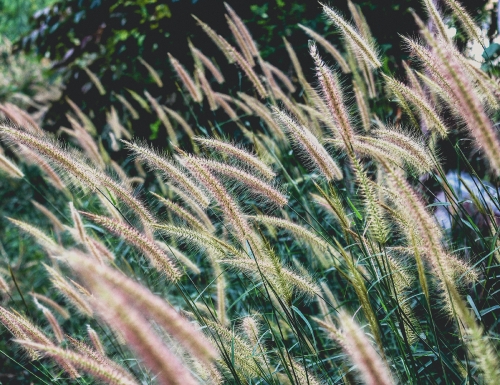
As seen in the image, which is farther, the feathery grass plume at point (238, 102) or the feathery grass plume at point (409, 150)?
the feathery grass plume at point (238, 102)

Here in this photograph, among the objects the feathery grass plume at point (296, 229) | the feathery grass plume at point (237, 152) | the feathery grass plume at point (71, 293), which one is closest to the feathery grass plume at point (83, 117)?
the feathery grass plume at point (71, 293)

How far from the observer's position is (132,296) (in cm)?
68

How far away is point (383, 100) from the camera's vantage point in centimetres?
366

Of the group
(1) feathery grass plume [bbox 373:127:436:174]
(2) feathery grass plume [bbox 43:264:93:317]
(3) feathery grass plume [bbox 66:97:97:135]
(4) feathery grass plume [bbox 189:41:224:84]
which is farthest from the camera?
(3) feathery grass plume [bbox 66:97:97:135]

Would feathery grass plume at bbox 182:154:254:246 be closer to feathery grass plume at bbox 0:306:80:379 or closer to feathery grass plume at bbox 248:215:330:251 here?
feathery grass plume at bbox 248:215:330:251

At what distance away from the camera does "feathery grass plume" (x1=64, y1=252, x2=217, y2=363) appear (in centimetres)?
65

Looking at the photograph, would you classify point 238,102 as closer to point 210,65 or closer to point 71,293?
point 210,65

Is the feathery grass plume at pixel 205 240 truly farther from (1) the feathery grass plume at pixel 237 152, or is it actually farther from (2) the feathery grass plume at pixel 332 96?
(2) the feathery grass plume at pixel 332 96

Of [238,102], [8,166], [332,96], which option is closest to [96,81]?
[238,102]

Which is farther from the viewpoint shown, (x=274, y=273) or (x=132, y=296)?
(x=274, y=273)

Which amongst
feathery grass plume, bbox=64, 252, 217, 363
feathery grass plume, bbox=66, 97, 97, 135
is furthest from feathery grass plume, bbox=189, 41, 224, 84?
feathery grass plume, bbox=64, 252, 217, 363

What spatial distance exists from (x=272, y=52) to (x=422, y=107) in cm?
266

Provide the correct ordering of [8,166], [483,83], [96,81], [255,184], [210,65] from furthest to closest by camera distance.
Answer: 1. [96,81]
2. [210,65]
3. [8,166]
4. [483,83]
5. [255,184]

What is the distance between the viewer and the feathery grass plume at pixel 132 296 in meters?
0.65
